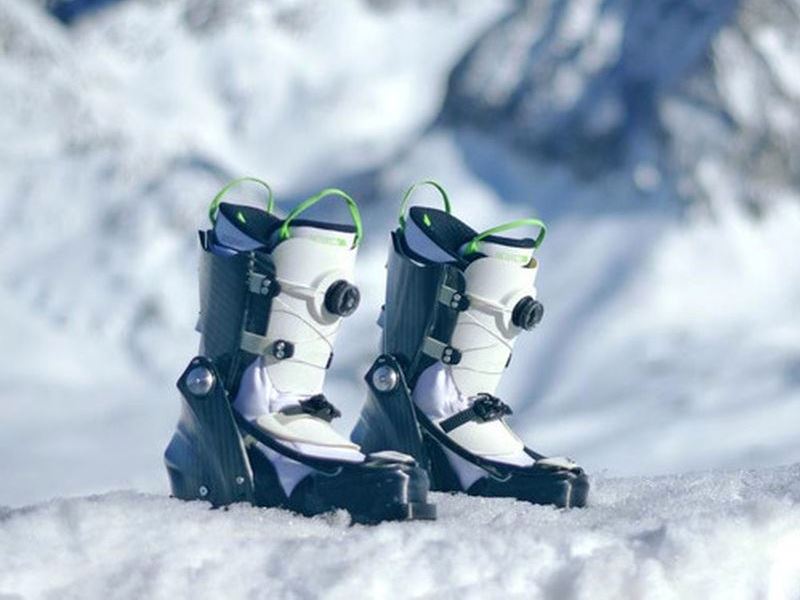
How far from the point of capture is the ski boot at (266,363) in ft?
18.3

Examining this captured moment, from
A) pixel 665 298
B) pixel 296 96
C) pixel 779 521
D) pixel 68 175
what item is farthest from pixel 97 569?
pixel 296 96

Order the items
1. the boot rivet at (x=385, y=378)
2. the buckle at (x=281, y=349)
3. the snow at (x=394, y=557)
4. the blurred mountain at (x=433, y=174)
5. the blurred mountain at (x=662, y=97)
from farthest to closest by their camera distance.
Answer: the blurred mountain at (x=662, y=97), the blurred mountain at (x=433, y=174), the boot rivet at (x=385, y=378), the buckle at (x=281, y=349), the snow at (x=394, y=557)

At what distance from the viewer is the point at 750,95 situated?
93.5 m

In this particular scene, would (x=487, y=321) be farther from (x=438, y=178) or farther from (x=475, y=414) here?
(x=438, y=178)

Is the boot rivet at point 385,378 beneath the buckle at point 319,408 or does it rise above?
above

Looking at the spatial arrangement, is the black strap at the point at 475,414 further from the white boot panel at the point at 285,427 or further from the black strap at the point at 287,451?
the black strap at the point at 287,451

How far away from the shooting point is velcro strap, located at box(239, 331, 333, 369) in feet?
18.7

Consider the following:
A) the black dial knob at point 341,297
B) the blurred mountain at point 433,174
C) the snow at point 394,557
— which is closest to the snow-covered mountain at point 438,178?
the blurred mountain at point 433,174

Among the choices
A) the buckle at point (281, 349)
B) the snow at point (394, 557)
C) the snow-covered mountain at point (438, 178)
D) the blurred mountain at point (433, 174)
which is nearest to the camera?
the snow at point (394, 557)

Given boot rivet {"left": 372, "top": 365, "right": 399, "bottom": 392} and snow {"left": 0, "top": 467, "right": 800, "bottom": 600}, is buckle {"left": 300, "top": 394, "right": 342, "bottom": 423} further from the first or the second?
snow {"left": 0, "top": 467, "right": 800, "bottom": 600}

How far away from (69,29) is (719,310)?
1695 inches

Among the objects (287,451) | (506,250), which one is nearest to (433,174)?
(506,250)

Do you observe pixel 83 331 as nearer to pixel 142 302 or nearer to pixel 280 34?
pixel 142 302

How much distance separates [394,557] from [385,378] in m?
1.57
